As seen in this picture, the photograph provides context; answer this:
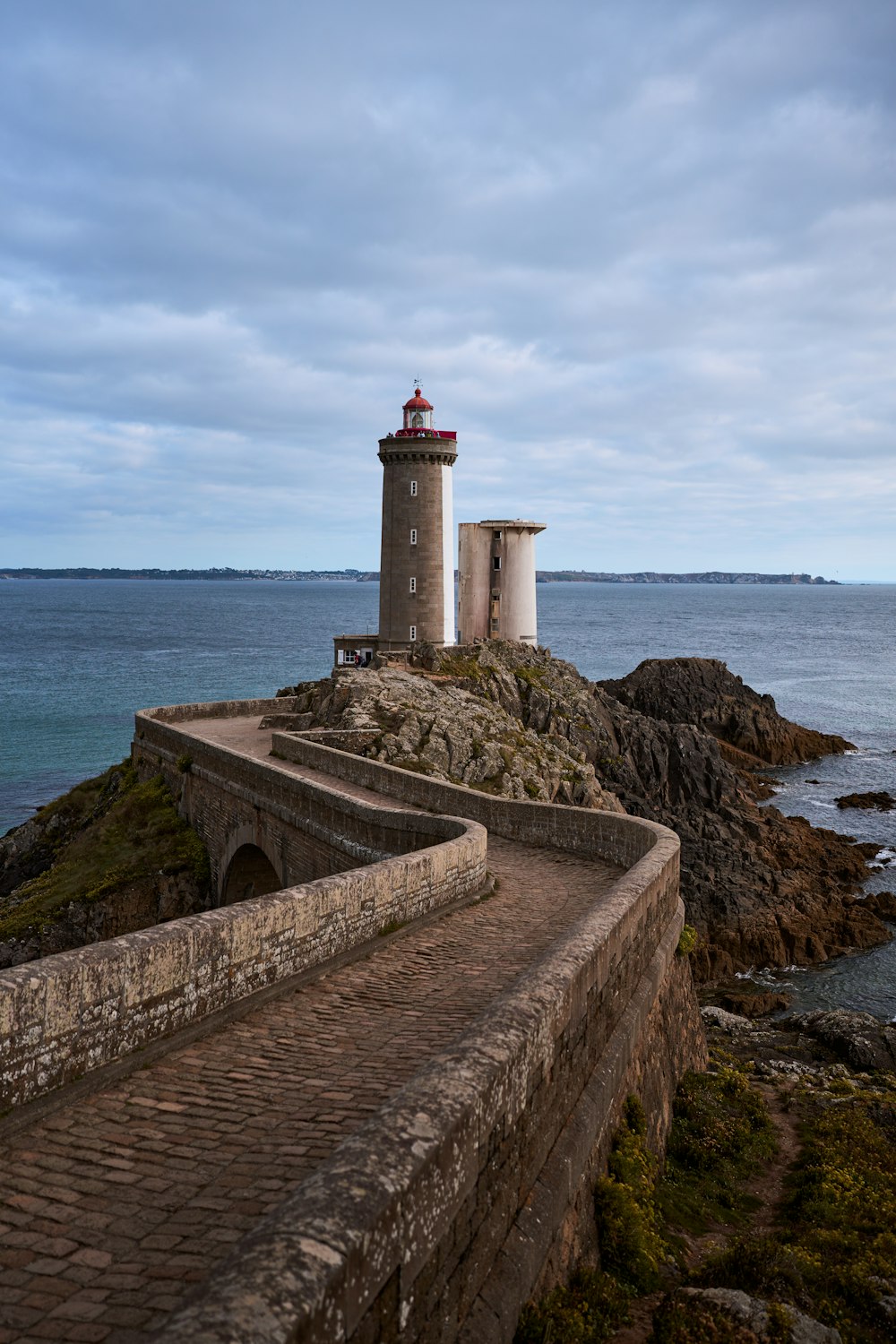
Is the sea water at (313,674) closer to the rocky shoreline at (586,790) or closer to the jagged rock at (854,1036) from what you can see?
the rocky shoreline at (586,790)

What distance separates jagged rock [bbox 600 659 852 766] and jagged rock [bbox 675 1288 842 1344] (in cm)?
4858

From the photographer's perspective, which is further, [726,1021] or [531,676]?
[531,676]

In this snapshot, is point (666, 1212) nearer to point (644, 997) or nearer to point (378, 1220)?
point (644, 997)

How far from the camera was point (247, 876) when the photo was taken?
21125 millimetres

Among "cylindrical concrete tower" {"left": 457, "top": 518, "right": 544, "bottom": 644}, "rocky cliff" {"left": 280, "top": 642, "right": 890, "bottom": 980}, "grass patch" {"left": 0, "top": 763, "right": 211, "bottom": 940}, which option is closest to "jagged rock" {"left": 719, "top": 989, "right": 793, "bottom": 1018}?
"rocky cliff" {"left": 280, "top": 642, "right": 890, "bottom": 980}

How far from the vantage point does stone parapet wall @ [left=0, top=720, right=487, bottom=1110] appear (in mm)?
5984

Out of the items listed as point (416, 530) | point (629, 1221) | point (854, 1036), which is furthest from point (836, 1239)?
point (416, 530)

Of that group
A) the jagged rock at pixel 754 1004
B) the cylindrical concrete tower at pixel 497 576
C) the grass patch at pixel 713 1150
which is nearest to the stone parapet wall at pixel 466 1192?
the grass patch at pixel 713 1150

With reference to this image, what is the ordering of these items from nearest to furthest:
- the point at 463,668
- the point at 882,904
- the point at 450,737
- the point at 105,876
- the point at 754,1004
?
1. the point at 105,876
2. the point at 754,1004
3. the point at 450,737
4. the point at 882,904
5. the point at 463,668

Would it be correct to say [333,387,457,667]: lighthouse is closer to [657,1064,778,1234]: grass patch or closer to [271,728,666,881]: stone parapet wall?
[271,728,666,881]: stone parapet wall

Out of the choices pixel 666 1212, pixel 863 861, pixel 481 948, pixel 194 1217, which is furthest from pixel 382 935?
pixel 863 861

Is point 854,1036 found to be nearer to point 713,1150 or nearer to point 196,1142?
point 713,1150

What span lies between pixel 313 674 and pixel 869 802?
5284 cm

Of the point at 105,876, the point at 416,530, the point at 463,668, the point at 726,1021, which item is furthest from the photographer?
the point at 416,530
